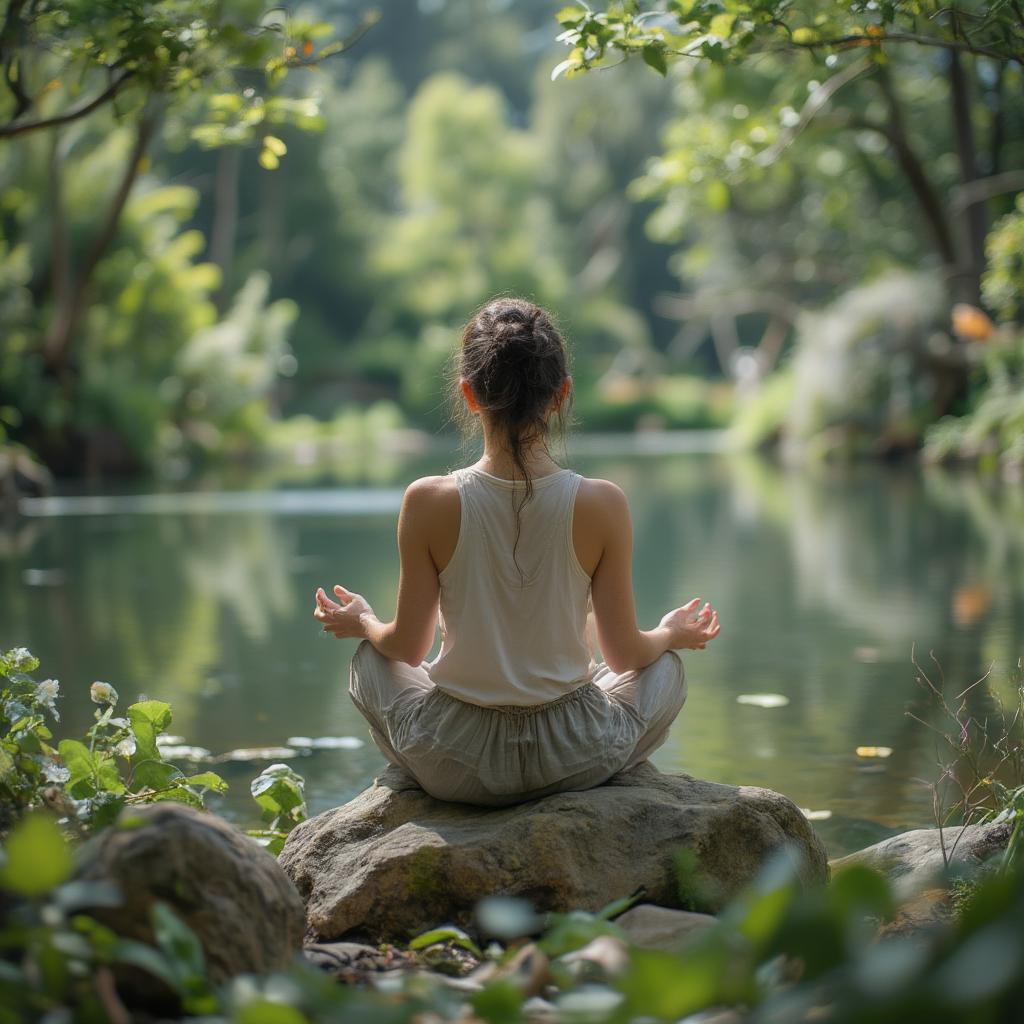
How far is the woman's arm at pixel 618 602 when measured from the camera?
321 centimetres

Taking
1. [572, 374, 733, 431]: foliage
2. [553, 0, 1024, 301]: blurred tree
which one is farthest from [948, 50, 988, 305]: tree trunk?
[572, 374, 733, 431]: foliage

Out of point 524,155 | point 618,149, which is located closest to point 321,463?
point 524,155

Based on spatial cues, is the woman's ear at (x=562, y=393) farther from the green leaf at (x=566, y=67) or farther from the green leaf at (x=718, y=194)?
the green leaf at (x=718, y=194)

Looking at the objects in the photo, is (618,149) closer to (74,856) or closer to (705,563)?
(705,563)

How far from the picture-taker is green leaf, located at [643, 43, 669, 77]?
142 inches

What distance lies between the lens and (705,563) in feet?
35.5

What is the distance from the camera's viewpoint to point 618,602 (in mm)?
3297

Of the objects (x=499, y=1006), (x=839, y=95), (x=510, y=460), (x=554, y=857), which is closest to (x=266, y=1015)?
(x=499, y=1006)

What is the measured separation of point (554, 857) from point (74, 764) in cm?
105

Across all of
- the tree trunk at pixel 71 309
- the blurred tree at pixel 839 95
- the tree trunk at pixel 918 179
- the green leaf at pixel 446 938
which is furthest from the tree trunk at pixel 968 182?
the green leaf at pixel 446 938

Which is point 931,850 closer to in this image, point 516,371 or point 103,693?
point 516,371

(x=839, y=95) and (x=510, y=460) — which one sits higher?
(x=839, y=95)

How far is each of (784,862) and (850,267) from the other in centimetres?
2774

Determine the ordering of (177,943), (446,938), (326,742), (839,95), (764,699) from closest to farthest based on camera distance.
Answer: (177,943)
(446,938)
(326,742)
(764,699)
(839,95)
